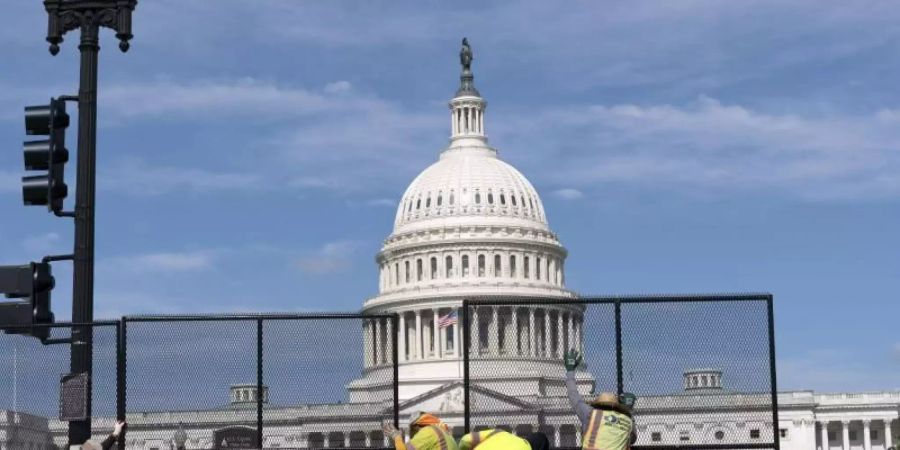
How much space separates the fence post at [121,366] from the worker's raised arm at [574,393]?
615 cm

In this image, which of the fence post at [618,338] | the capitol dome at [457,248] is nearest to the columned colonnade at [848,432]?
the capitol dome at [457,248]

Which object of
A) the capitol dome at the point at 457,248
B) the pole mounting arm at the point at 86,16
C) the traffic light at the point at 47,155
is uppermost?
the capitol dome at the point at 457,248

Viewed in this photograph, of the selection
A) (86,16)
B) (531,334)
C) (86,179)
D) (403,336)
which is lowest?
(531,334)

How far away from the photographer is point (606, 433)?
1652 cm

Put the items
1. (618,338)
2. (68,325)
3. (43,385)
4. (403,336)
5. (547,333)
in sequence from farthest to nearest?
(403,336)
(547,333)
(618,338)
(43,385)
(68,325)

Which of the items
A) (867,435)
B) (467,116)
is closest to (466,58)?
(467,116)

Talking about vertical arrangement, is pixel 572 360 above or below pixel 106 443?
above

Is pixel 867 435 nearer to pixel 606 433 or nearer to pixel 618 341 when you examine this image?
pixel 618 341

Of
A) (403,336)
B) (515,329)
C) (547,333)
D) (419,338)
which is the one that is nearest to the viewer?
(515,329)

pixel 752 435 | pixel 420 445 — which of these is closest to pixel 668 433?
pixel 752 435

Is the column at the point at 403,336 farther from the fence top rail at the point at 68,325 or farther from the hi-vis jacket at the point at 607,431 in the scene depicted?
the hi-vis jacket at the point at 607,431

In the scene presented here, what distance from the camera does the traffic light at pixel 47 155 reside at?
18.9m

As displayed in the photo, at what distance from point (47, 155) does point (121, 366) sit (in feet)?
14.5

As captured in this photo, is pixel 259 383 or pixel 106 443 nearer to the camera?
pixel 106 443
